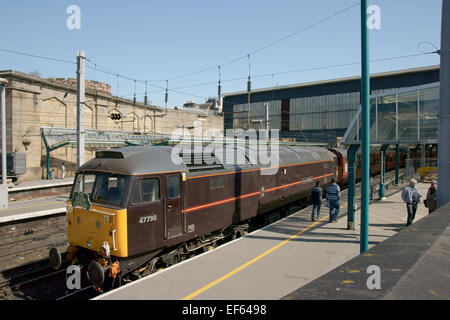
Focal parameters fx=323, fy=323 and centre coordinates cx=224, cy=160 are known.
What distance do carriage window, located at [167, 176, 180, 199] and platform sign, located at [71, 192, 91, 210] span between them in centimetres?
197

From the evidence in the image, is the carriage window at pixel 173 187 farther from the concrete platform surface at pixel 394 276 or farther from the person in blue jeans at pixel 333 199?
the person in blue jeans at pixel 333 199

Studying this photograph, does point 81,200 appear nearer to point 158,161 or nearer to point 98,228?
point 98,228

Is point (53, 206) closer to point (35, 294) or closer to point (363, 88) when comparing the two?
point (35, 294)

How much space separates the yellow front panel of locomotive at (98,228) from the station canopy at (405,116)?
1251 cm

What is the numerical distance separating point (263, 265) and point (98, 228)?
4100 millimetres

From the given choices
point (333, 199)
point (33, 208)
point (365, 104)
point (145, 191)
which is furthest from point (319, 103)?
point (145, 191)

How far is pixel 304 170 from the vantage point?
644 inches

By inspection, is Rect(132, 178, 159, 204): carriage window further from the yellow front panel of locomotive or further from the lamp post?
the lamp post

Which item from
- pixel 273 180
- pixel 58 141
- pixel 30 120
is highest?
pixel 30 120

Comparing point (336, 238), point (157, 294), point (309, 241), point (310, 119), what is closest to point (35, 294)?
point (157, 294)

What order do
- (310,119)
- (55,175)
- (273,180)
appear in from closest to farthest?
1. (273,180)
2. (55,175)
3. (310,119)

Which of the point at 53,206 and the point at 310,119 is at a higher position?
the point at 310,119

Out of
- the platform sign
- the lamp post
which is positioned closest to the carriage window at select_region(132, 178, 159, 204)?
the platform sign
